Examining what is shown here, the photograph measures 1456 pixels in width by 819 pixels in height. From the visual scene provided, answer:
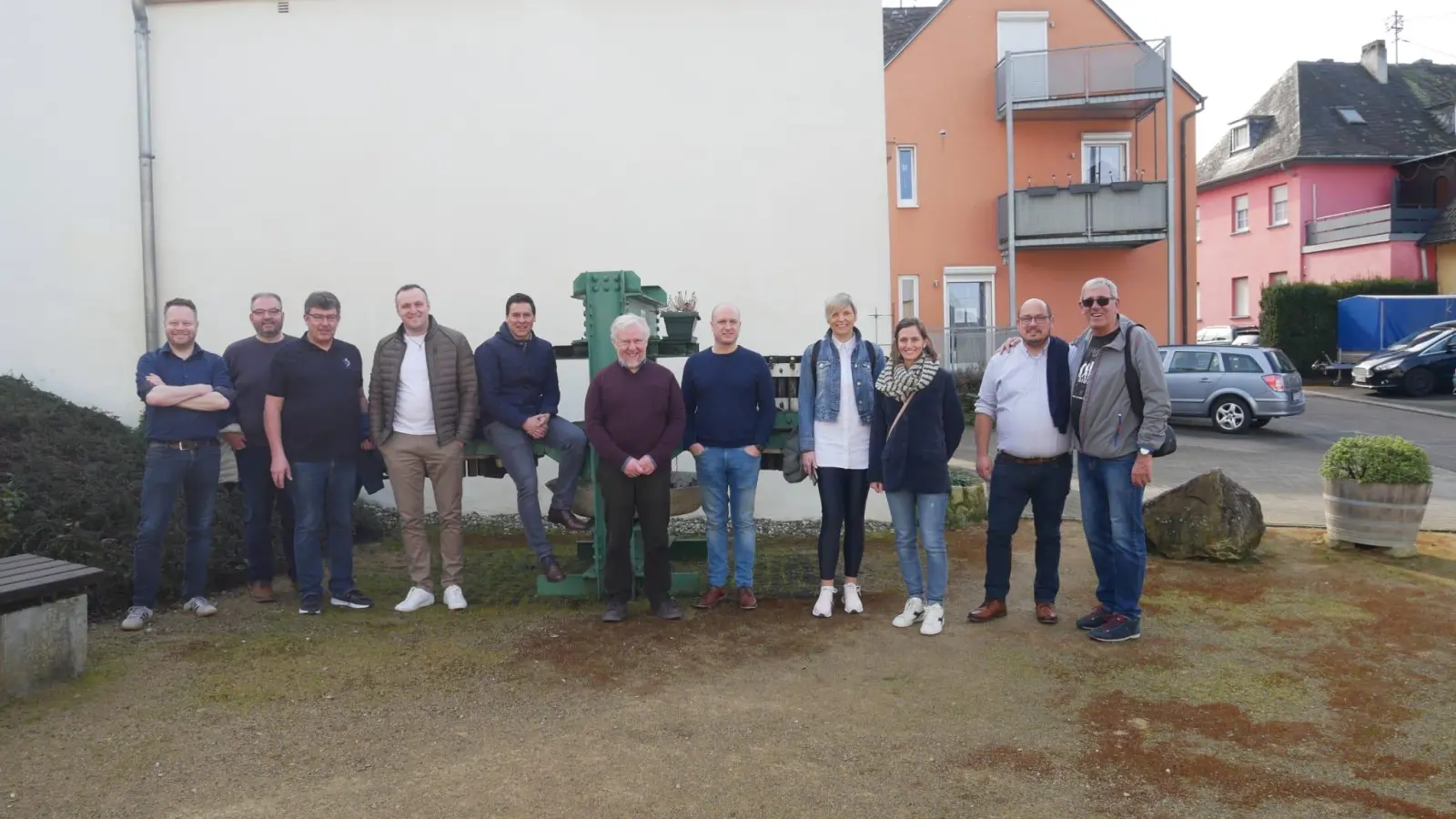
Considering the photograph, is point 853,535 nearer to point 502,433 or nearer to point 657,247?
point 502,433

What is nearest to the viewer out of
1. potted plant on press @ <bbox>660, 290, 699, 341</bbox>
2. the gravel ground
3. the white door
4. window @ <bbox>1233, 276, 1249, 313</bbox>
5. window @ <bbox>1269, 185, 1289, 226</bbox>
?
the gravel ground

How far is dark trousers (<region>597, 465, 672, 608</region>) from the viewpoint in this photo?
5.23m

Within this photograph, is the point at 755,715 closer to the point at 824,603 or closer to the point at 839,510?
the point at 824,603

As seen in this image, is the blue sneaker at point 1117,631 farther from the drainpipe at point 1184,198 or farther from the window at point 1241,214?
the window at point 1241,214

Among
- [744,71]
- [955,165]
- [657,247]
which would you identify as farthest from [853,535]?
[955,165]

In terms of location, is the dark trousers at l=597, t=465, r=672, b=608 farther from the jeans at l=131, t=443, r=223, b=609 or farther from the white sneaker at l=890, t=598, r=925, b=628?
the jeans at l=131, t=443, r=223, b=609

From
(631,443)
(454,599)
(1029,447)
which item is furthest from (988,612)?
(454,599)

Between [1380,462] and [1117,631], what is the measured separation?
3175mm

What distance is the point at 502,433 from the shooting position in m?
5.69

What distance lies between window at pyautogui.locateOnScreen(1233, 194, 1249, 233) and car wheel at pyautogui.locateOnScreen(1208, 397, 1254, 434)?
59.8 feet

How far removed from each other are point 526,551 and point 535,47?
4253 mm

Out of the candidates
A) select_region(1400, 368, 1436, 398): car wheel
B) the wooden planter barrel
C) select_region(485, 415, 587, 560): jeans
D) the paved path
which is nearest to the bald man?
select_region(485, 415, 587, 560): jeans

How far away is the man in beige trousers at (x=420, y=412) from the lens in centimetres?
546

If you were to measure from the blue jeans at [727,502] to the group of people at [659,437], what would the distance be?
0.01 meters
